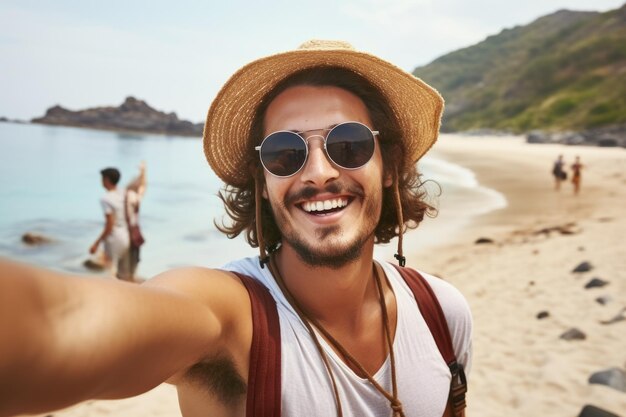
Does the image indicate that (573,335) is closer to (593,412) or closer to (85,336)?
(593,412)

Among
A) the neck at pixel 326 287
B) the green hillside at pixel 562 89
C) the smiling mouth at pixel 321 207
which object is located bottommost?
the neck at pixel 326 287

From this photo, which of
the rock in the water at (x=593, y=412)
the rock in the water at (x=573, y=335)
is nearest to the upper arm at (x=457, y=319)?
the rock in the water at (x=593, y=412)

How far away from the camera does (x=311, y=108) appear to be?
209cm

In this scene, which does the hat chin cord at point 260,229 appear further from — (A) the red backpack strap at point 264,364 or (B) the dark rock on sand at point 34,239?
(B) the dark rock on sand at point 34,239

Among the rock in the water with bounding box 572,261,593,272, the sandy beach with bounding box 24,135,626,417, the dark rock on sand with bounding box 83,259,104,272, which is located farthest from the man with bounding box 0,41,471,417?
the dark rock on sand with bounding box 83,259,104,272

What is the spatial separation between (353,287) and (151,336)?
1086 mm

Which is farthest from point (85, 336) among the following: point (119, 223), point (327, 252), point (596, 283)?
point (596, 283)

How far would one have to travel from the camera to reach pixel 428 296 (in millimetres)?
2029

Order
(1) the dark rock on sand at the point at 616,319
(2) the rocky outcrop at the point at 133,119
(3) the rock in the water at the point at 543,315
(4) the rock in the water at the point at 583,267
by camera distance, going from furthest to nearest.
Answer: (2) the rocky outcrop at the point at 133,119
(4) the rock in the water at the point at 583,267
(3) the rock in the water at the point at 543,315
(1) the dark rock on sand at the point at 616,319

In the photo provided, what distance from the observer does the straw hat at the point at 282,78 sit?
2076mm

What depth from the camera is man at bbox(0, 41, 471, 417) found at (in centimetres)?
88

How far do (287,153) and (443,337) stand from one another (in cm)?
101

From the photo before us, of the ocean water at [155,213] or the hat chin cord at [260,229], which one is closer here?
the hat chin cord at [260,229]

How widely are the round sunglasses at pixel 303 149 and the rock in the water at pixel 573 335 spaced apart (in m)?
4.72
